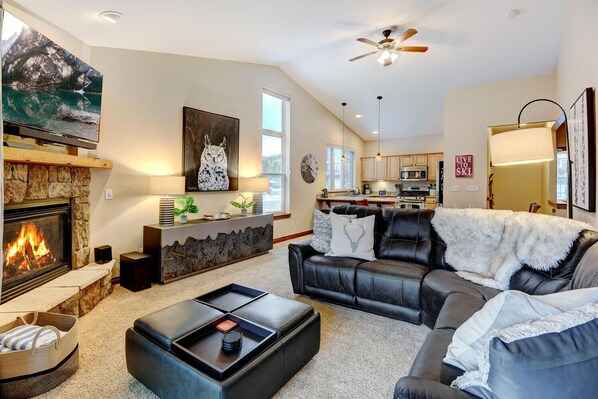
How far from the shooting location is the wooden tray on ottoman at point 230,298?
6.91ft

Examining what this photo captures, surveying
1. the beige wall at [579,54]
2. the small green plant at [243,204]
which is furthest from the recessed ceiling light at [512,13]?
the small green plant at [243,204]

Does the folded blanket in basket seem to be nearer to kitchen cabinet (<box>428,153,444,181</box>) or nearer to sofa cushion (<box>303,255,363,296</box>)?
sofa cushion (<box>303,255,363,296</box>)

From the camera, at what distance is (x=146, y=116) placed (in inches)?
153

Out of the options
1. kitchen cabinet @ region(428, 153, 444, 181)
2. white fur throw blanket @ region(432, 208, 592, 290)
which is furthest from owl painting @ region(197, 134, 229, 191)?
kitchen cabinet @ region(428, 153, 444, 181)

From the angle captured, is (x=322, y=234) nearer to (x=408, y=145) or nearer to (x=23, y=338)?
(x=23, y=338)

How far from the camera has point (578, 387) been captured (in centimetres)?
74

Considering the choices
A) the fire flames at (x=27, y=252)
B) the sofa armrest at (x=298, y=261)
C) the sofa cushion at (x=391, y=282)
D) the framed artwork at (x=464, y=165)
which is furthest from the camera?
the framed artwork at (x=464, y=165)

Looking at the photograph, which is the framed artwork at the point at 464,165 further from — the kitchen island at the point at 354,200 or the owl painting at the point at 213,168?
the owl painting at the point at 213,168

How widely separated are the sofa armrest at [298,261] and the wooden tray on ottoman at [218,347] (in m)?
1.29

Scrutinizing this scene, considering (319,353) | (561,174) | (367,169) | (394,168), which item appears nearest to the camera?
(319,353)

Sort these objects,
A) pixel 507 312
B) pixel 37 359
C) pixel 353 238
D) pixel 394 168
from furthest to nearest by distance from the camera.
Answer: pixel 394 168 → pixel 353 238 → pixel 37 359 → pixel 507 312

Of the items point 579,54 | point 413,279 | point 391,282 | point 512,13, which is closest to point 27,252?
point 391,282

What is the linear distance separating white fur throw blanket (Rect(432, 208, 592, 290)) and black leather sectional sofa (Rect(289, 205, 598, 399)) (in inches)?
2.5

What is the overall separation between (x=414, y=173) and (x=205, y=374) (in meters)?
8.01
